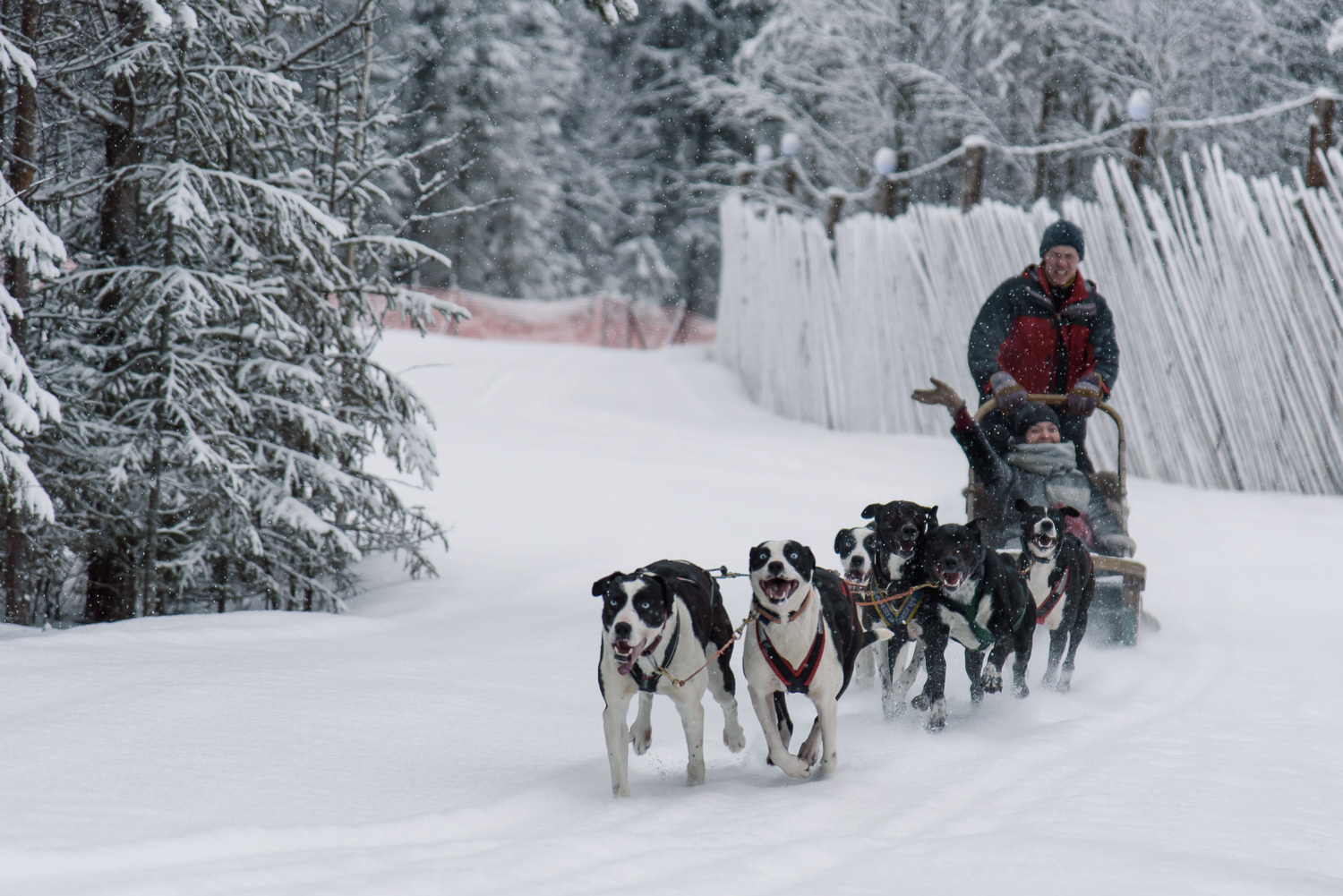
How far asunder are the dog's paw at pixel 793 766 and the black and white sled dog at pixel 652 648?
0.26 meters

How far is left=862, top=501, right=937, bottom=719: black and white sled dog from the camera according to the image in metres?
4.63

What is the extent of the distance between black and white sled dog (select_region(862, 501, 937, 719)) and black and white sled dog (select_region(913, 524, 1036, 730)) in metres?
0.10

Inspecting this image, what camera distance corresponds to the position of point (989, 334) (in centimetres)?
642

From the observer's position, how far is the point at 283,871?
2572mm

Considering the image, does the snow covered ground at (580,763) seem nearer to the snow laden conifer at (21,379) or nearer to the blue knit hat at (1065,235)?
the snow laden conifer at (21,379)

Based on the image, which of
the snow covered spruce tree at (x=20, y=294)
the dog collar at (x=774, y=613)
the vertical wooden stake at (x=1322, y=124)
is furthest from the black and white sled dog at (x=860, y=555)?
the vertical wooden stake at (x=1322, y=124)

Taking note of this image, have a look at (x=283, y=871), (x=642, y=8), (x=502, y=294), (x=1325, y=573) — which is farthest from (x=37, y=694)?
(x=642, y=8)

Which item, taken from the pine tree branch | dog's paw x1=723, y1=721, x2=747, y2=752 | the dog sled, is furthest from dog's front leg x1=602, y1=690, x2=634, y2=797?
the pine tree branch

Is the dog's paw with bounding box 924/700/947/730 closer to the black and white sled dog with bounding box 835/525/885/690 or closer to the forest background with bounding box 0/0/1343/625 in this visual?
the black and white sled dog with bounding box 835/525/885/690

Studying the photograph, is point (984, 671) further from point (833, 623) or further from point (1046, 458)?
point (1046, 458)

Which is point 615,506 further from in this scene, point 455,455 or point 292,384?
point 292,384

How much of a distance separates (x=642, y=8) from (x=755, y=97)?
42.1 feet

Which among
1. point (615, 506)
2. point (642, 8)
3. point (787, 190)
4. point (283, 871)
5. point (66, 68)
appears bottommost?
point (283, 871)

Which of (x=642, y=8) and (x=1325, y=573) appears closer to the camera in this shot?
(x=1325, y=573)
